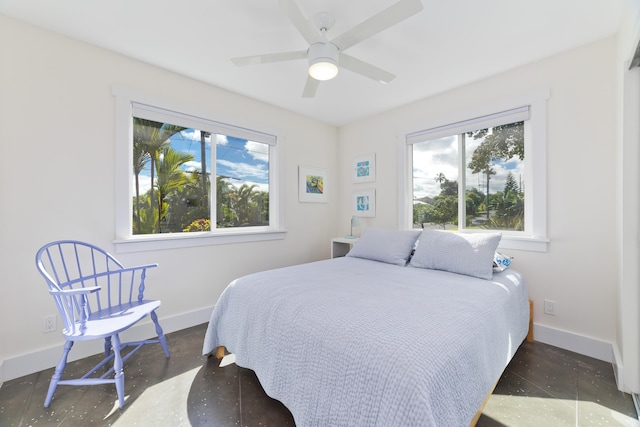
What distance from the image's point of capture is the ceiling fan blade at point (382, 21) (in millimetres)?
1370

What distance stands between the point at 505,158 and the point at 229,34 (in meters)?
2.67

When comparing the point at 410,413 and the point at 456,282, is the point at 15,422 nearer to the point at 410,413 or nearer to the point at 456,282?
the point at 410,413

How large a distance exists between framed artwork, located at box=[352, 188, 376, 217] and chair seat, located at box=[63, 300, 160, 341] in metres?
2.60

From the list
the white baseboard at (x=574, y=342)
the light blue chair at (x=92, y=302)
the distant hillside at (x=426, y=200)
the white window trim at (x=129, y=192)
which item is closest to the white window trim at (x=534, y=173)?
the white baseboard at (x=574, y=342)

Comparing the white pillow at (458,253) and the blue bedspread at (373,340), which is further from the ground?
the white pillow at (458,253)

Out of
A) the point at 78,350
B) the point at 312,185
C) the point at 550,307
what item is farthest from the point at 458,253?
the point at 78,350

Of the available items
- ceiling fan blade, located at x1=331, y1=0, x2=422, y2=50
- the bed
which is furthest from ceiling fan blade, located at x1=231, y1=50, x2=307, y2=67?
the bed

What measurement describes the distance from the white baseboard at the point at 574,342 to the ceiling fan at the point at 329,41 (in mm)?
2455

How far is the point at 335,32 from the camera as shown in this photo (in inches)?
77.7

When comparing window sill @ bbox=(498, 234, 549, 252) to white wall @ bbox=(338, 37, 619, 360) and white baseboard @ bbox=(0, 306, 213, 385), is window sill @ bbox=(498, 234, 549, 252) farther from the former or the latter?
white baseboard @ bbox=(0, 306, 213, 385)

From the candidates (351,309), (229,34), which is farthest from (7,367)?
(229,34)

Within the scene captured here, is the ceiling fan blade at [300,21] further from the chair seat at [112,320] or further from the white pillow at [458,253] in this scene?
the chair seat at [112,320]

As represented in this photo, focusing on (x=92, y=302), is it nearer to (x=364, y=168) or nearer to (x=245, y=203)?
(x=245, y=203)

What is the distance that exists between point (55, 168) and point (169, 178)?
0.82 metres
